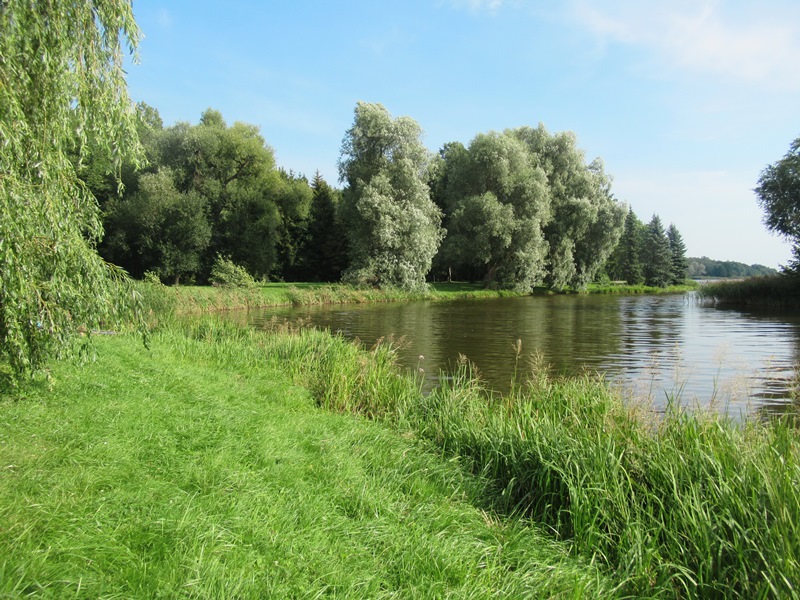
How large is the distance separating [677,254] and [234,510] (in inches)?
3011

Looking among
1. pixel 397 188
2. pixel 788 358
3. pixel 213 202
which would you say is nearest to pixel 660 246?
pixel 397 188

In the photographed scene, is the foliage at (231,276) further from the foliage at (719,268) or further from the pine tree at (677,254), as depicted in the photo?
→ the foliage at (719,268)

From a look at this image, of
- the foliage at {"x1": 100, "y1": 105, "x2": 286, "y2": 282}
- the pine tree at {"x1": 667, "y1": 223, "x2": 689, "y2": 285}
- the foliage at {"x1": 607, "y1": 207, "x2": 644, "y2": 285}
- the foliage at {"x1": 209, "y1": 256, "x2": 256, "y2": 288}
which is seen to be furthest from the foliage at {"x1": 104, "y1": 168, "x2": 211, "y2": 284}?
the pine tree at {"x1": 667, "y1": 223, "x2": 689, "y2": 285}

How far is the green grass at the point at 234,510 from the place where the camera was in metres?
3.09

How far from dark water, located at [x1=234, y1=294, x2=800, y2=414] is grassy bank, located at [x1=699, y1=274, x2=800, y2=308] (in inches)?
227

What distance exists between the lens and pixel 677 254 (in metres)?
70.9

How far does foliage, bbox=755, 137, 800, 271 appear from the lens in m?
36.2

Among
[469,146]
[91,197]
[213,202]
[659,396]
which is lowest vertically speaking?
[659,396]

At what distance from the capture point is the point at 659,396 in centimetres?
1052

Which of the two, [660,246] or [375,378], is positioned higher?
[660,246]

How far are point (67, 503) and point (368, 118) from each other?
34715mm

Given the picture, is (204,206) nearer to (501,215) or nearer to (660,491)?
(501,215)

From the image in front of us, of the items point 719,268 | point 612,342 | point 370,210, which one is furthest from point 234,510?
point 719,268

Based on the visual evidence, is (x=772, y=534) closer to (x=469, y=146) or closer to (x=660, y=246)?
(x=469, y=146)
